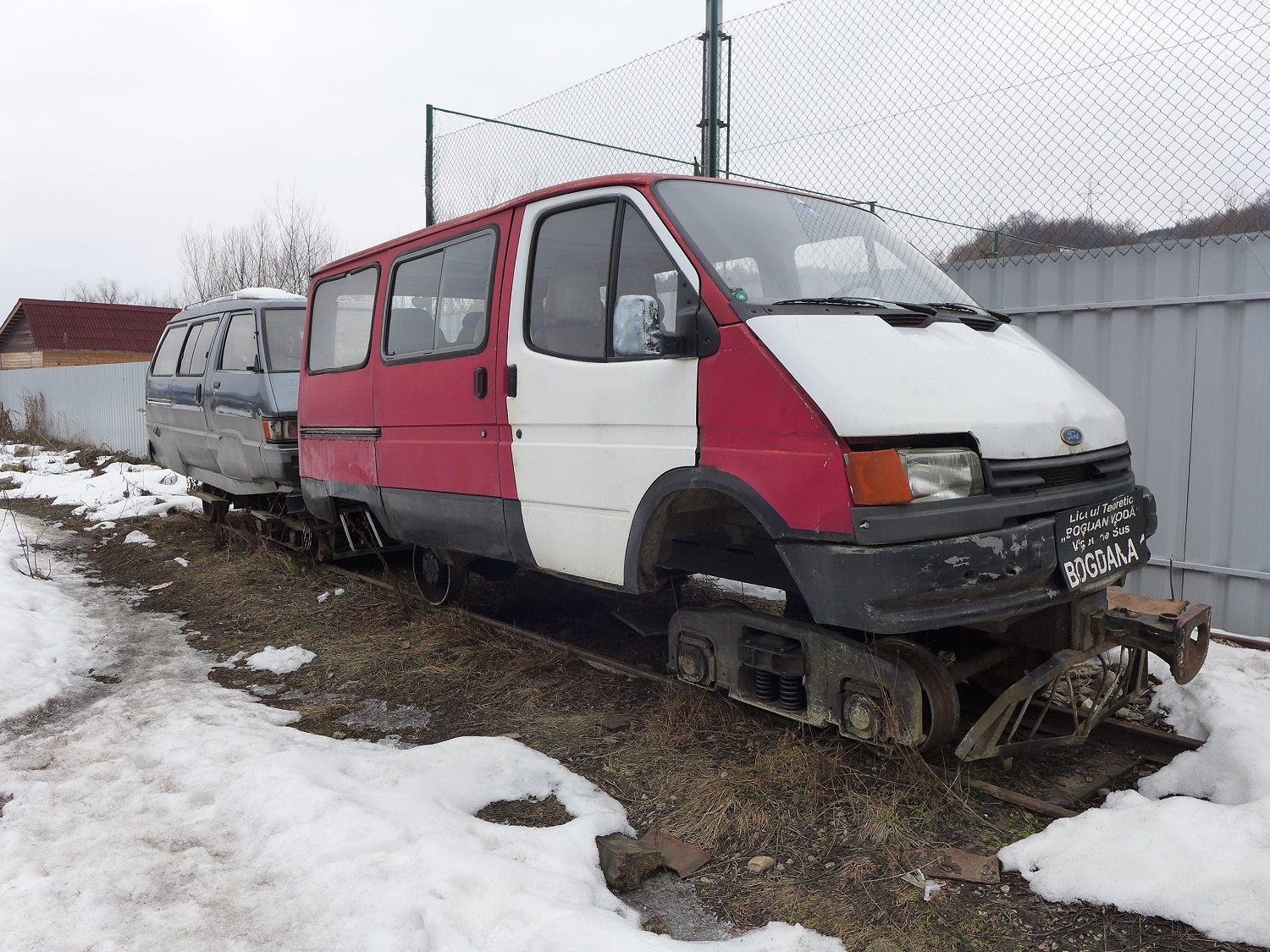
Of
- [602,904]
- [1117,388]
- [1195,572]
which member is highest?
[1117,388]

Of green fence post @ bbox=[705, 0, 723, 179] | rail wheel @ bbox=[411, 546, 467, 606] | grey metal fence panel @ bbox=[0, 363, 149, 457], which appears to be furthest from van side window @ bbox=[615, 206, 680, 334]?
grey metal fence panel @ bbox=[0, 363, 149, 457]

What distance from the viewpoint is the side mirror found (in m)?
3.58

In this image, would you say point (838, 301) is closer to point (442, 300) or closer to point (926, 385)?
point (926, 385)

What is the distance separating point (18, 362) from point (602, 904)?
37312mm

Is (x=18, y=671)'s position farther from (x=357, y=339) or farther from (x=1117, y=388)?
(x=1117, y=388)

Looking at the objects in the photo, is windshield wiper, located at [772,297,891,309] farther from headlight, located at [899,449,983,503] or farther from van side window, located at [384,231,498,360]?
van side window, located at [384,231,498,360]

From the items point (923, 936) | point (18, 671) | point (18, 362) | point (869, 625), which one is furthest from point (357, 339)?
point (18, 362)

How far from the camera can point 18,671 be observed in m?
4.95

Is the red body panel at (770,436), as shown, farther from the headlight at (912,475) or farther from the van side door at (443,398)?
the van side door at (443,398)

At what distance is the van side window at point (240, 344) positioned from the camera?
830cm

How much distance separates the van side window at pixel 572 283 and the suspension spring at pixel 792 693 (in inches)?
62.0

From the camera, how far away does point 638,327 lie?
371cm

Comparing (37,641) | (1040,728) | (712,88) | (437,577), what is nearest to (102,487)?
(37,641)

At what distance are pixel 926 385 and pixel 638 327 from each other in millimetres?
1190
